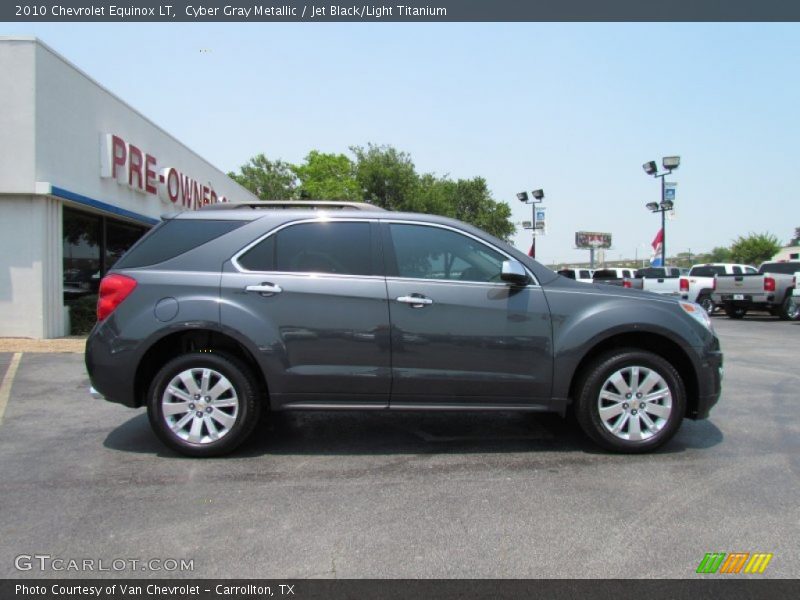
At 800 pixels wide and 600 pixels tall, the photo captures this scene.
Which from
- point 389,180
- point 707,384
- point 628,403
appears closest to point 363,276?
point 628,403

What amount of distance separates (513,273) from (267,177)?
53.6 m

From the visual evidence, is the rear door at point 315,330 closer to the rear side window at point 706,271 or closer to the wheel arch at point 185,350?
the wheel arch at point 185,350

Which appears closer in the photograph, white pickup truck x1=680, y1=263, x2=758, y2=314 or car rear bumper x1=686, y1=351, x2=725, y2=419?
car rear bumper x1=686, y1=351, x2=725, y2=419

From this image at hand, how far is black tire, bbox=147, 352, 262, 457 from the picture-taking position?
4457mm

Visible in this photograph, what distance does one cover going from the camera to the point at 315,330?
14.6ft

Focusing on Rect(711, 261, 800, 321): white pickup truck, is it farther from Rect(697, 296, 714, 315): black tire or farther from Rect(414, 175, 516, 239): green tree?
Rect(414, 175, 516, 239): green tree

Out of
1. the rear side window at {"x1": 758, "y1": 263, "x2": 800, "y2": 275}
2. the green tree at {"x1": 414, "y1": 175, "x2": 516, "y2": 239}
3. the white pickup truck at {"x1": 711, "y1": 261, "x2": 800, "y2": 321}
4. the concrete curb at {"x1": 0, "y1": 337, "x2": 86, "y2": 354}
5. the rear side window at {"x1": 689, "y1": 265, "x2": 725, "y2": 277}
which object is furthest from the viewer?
the green tree at {"x1": 414, "y1": 175, "x2": 516, "y2": 239}

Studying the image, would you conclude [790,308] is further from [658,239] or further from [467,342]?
[467,342]

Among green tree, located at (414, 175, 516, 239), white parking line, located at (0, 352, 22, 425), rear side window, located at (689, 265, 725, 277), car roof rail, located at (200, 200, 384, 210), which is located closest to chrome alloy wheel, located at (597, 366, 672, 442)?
car roof rail, located at (200, 200, 384, 210)

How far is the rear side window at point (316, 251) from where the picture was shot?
182 inches

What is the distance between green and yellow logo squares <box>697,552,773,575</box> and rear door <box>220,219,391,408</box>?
2.28 meters

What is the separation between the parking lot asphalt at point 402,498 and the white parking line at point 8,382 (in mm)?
→ 585
